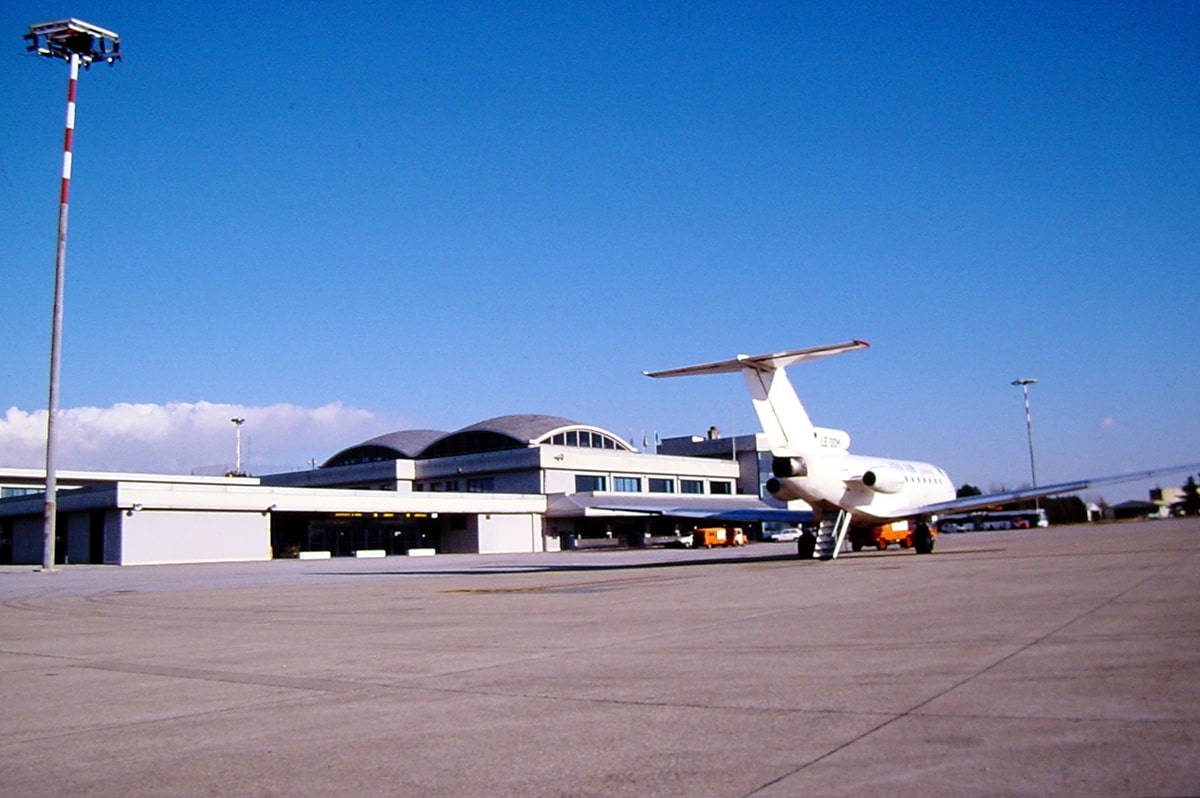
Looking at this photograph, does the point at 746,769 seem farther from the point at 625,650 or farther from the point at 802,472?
the point at 802,472

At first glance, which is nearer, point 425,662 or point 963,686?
point 963,686

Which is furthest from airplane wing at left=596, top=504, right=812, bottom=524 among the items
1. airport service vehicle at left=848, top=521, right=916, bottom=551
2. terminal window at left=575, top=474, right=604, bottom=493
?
terminal window at left=575, top=474, right=604, bottom=493

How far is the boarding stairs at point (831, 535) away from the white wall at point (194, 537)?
4004 cm

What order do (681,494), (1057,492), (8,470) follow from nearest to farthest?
(1057,492), (8,470), (681,494)

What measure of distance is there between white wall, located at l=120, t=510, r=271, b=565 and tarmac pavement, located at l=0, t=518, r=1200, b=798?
42475 millimetres

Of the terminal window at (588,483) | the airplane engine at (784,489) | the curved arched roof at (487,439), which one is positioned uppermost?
the curved arched roof at (487,439)

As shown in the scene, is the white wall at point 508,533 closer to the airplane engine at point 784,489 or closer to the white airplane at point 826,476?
the white airplane at point 826,476

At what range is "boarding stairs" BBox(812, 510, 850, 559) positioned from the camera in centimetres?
3434

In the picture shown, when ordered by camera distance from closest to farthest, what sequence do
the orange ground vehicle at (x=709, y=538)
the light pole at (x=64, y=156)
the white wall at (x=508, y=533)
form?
the light pole at (x=64, y=156) → the orange ground vehicle at (x=709, y=538) → the white wall at (x=508, y=533)

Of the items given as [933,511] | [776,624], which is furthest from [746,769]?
[933,511]

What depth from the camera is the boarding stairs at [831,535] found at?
34.3 m

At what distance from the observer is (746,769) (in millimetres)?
6074

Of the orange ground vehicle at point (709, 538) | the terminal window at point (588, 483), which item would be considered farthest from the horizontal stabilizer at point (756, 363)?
the terminal window at point (588, 483)

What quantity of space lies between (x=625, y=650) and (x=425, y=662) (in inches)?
90.4
